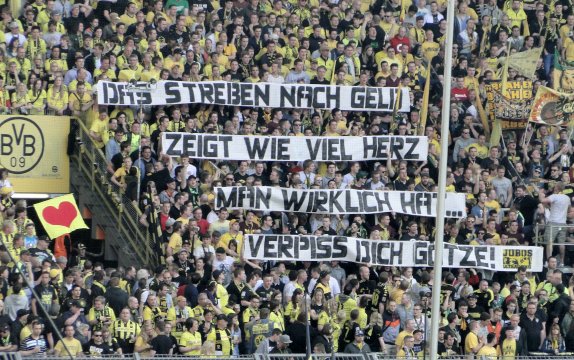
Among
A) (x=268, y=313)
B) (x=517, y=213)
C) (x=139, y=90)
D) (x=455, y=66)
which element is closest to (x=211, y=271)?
(x=268, y=313)

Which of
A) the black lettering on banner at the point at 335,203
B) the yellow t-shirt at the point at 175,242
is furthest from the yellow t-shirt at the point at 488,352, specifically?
the yellow t-shirt at the point at 175,242

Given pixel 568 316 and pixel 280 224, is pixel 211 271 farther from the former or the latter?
pixel 568 316

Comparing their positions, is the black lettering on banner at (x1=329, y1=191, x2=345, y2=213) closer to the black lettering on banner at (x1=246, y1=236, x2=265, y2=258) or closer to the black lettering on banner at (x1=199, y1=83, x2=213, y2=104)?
the black lettering on banner at (x1=246, y1=236, x2=265, y2=258)

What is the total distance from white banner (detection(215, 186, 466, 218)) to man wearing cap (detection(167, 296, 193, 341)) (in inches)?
142

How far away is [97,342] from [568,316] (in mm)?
7534

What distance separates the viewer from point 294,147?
30.3 metres

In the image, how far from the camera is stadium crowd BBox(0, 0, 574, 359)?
83.1 feet

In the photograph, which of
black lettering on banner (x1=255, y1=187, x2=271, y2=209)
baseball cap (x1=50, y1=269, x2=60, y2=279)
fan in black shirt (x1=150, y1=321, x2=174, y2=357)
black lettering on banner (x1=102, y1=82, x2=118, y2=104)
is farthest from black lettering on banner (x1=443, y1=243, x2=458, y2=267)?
baseball cap (x1=50, y1=269, x2=60, y2=279)

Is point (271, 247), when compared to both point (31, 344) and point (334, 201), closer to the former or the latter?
point (334, 201)

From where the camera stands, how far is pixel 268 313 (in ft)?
84.5

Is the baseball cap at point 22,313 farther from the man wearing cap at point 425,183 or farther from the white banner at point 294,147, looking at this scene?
the man wearing cap at point 425,183

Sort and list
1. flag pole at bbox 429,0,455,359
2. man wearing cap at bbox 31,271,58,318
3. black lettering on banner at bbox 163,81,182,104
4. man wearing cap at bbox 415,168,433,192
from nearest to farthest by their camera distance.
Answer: flag pole at bbox 429,0,455,359 → man wearing cap at bbox 31,271,58,318 → black lettering on banner at bbox 163,81,182,104 → man wearing cap at bbox 415,168,433,192

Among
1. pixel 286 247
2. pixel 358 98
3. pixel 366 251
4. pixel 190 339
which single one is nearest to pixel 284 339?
pixel 190 339

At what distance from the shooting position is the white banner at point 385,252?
2847 cm
